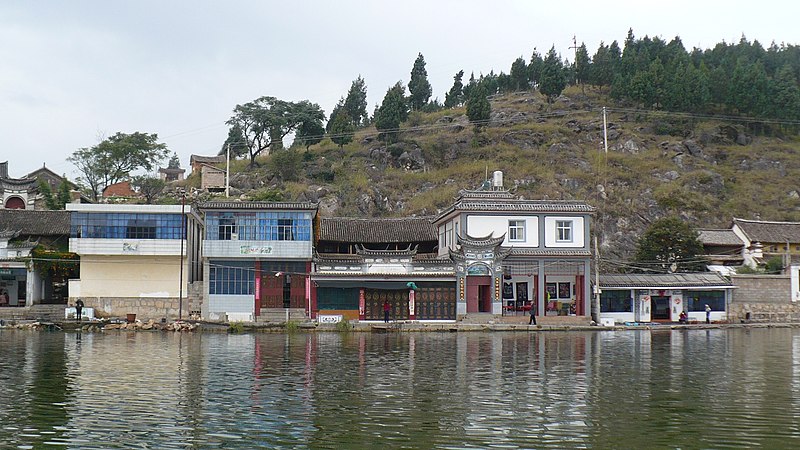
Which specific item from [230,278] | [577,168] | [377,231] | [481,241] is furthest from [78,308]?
[577,168]

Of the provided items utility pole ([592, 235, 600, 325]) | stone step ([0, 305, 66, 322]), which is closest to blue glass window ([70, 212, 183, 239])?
stone step ([0, 305, 66, 322])

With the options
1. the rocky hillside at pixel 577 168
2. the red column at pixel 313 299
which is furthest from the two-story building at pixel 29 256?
the rocky hillside at pixel 577 168

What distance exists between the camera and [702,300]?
5103cm

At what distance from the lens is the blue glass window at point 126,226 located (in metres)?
46.8

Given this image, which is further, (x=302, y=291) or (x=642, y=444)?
(x=302, y=291)

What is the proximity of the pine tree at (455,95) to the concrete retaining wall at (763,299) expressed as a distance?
6426 cm

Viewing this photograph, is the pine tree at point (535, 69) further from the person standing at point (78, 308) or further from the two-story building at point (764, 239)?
the person standing at point (78, 308)

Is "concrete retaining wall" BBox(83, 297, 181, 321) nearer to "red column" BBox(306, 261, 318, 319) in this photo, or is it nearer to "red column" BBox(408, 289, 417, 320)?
"red column" BBox(306, 261, 318, 319)

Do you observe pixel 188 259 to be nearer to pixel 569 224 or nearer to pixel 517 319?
pixel 517 319

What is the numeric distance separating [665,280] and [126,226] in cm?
3518

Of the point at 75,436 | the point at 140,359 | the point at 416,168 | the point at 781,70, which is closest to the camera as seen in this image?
the point at 75,436

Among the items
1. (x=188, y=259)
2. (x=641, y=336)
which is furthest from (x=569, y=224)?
(x=188, y=259)

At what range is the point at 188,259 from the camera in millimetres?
48531

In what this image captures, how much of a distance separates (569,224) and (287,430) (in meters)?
36.6
